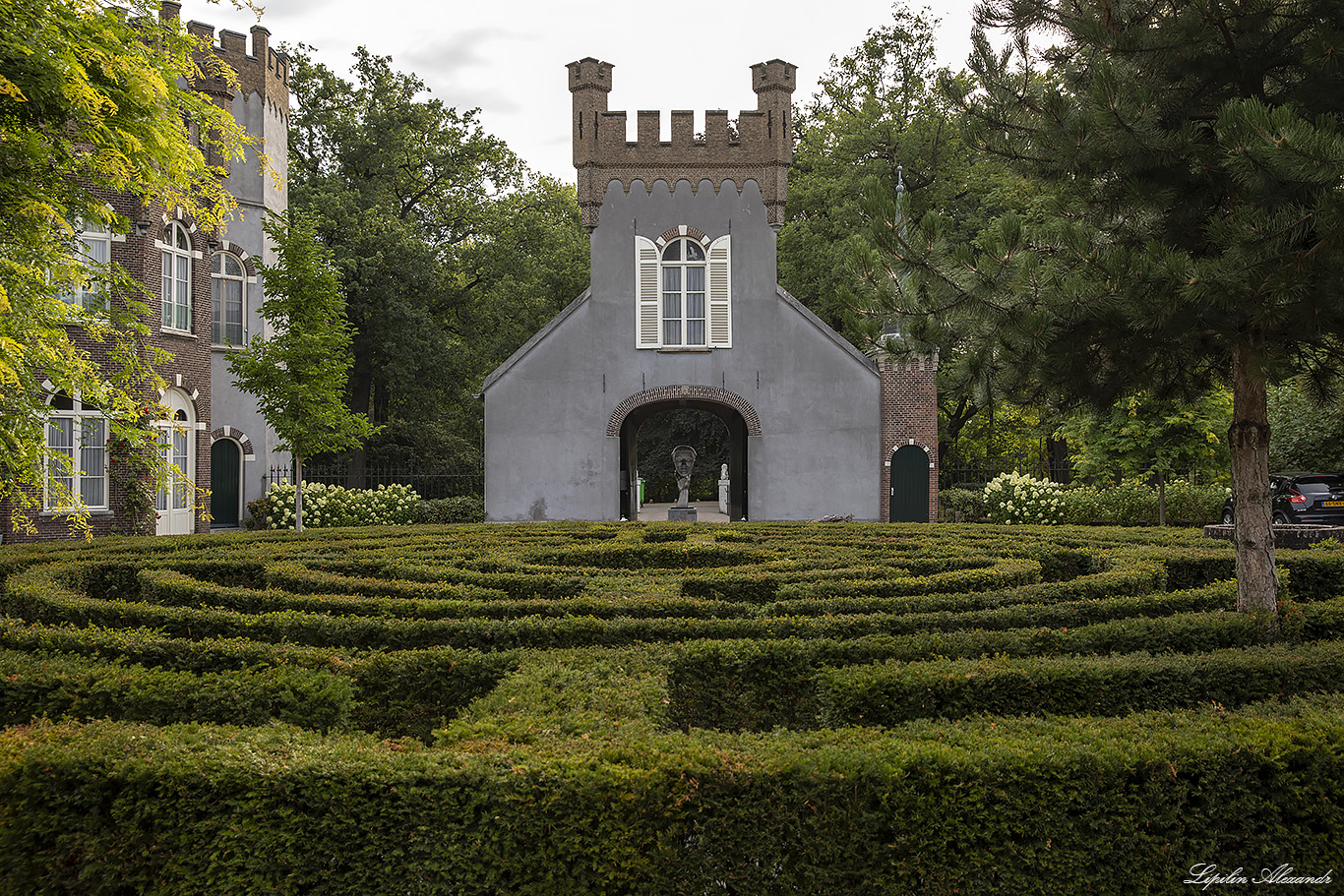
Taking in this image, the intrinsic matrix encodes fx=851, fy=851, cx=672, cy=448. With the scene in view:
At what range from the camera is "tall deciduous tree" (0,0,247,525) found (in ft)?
21.6

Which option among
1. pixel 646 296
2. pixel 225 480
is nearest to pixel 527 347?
pixel 646 296

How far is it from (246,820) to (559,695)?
1.61 metres

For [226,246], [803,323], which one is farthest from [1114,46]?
[226,246]

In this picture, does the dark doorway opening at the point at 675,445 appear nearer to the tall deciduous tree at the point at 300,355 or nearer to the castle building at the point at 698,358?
the castle building at the point at 698,358

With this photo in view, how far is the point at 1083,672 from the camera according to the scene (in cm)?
490

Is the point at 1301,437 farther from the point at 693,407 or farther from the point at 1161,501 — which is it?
the point at 693,407

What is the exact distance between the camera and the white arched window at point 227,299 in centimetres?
2264

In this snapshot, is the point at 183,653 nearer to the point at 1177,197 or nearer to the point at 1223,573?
the point at 1177,197

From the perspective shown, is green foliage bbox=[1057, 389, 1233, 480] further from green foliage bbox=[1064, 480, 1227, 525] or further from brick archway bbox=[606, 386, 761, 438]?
brick archway bbox=[606, 386, 761, 438]

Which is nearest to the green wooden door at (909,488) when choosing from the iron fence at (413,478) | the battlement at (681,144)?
the battlement at (681,144)

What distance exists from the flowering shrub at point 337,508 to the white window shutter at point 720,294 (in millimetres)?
8547

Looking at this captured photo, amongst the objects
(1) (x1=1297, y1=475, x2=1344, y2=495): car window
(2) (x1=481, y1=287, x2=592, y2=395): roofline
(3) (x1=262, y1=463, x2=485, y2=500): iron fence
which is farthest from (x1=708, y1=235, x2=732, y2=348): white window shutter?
(1) (x1=1297, y1=475, x2=1344, y2=495): car window

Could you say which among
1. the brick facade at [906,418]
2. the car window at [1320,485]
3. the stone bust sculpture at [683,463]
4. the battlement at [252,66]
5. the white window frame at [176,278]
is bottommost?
the car window at [1320,485]

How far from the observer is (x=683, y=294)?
70.1 feet
